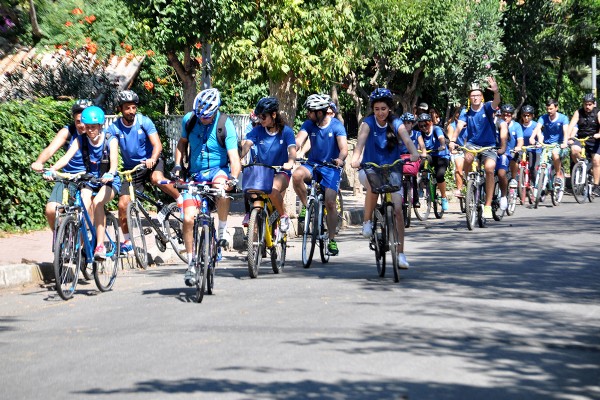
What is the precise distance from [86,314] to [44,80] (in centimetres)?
1150

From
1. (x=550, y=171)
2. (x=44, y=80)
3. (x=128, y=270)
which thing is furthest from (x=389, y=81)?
(x=128, y=270)

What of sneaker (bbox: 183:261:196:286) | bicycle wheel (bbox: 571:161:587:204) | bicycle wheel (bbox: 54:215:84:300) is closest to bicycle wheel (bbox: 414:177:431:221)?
bicycle wheel (bbox: 571:161:587:204)

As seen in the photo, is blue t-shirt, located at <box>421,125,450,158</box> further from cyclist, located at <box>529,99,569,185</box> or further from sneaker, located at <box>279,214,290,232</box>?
sneaker, located at <box>279,214,290,232</box>

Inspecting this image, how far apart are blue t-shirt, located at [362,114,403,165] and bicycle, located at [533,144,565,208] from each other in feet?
33.9

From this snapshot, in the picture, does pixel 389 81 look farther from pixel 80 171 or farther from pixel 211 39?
pixel 80 171

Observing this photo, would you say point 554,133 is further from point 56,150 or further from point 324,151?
point 56,150

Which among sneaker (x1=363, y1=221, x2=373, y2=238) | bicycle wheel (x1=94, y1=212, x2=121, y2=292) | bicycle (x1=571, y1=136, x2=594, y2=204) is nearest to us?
bicycle wheel (x1=94, y1=212, x2=121, y2=292)

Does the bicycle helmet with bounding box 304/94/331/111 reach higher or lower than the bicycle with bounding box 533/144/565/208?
higher

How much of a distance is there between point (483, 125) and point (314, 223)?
198 inches

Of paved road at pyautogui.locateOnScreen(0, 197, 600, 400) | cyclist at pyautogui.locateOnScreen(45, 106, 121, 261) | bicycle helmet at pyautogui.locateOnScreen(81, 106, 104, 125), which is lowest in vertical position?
paved road at pyautogui.locateOnScreen(0, 197, 600, 400)

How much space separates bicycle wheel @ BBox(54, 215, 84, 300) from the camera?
1104cm

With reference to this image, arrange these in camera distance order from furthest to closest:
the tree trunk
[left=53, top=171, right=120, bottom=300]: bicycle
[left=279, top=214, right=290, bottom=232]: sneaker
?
the tree trunk < [left=279, top=214, right=290, bottom=232]: sneaker < [left=53, top=171, right=120, bottom=300]: bicycle

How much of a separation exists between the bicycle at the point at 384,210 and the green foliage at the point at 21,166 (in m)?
6.37

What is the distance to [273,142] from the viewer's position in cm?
1350
